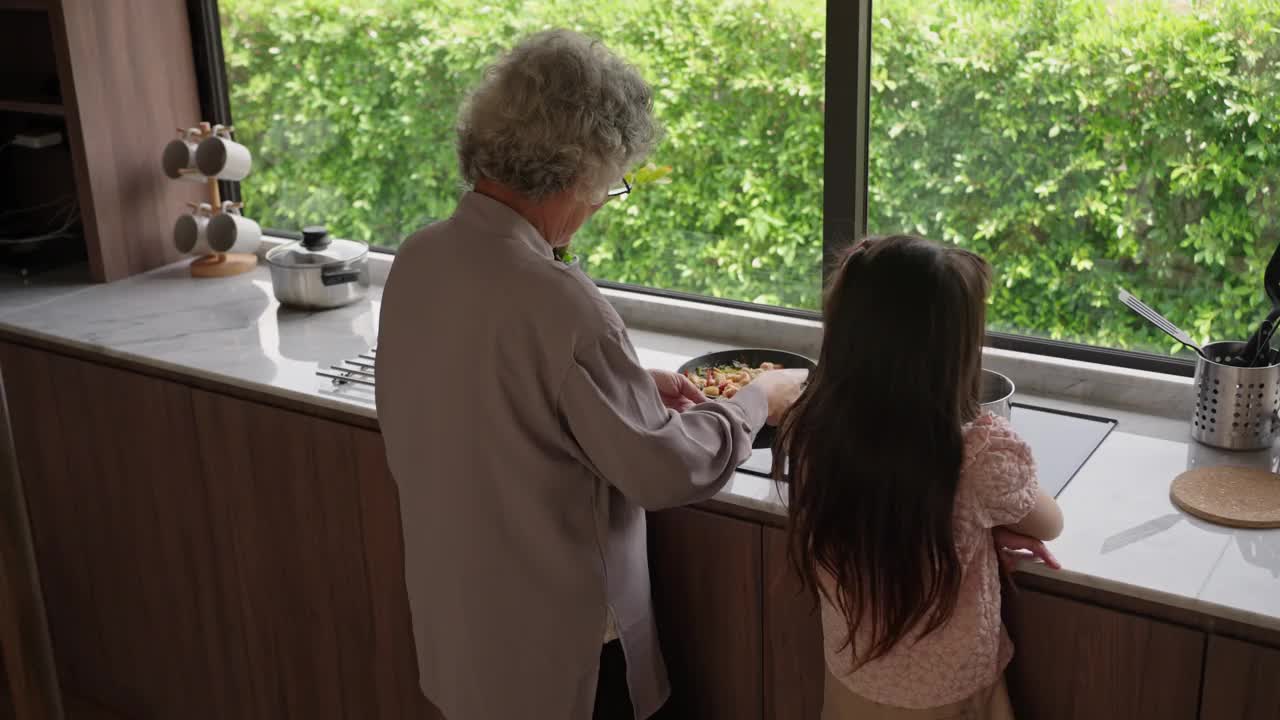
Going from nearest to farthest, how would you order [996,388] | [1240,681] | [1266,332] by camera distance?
[1240,681], [1266,332], [996,388]

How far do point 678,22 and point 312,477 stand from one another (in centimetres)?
109

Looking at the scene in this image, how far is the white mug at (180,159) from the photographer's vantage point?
8.64 ft

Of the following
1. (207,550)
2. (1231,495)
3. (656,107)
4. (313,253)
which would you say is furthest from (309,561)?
(1231,495)

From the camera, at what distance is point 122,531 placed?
92.5 inches

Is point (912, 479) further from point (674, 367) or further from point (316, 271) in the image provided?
point (316, 271)

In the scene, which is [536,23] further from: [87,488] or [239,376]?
[87,488]

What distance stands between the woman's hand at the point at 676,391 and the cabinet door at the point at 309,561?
49 cm

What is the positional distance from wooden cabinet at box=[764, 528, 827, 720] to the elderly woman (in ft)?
0.53

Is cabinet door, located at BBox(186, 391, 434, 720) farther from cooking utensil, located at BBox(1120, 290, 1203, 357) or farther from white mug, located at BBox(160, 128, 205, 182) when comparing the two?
cooking utensil, located at BBox(1120, 290, 1203, 357)

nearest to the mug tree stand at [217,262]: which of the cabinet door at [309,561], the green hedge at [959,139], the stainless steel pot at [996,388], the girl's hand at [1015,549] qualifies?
the green hedge at [959,139]

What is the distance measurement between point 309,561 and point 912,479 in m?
1.17

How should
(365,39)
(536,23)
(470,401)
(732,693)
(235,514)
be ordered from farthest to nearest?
(365,39) < (536,23) < (235,514) < (732,693) < (470,401)

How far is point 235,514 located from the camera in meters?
2.16

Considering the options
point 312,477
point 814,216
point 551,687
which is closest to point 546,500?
point 551,687
